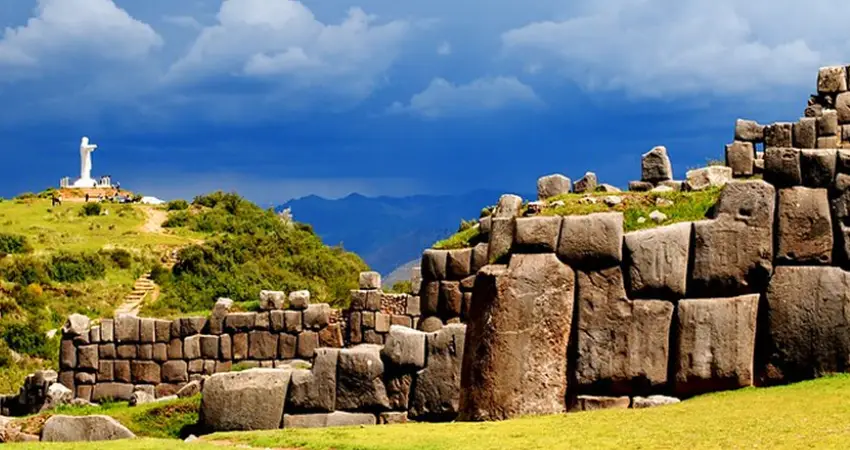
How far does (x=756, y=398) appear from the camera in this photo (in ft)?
54.8

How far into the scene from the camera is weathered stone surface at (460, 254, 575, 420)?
18.4m

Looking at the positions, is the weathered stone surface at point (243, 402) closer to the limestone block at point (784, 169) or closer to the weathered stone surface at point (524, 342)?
the weathered stone surface at point (524, 342)

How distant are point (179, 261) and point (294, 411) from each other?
46293 mm

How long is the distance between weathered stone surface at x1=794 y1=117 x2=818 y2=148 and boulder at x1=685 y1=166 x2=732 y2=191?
3490mm

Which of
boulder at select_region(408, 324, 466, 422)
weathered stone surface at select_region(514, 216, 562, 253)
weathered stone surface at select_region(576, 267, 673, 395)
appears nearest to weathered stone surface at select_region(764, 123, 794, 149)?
boulder at select_region(408, 324, 466, 422)

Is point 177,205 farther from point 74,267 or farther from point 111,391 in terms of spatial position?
point 111,391

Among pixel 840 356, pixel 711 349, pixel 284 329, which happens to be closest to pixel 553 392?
pixel 711 349

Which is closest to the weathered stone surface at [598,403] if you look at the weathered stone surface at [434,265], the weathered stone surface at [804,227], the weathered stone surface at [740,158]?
the weathered stone surface at [804,227]

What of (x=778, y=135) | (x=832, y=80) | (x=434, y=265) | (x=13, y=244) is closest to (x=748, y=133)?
(x=778, y=135)

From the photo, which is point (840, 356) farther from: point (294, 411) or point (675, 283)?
point (294, 411)

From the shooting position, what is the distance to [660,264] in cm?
1836

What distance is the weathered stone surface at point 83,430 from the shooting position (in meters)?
23.0

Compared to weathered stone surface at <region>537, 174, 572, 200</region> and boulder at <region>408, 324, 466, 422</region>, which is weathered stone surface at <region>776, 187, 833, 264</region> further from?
weathered stone surface at <region>537, 174, 572, 200</region>

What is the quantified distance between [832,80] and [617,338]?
2050 cm
